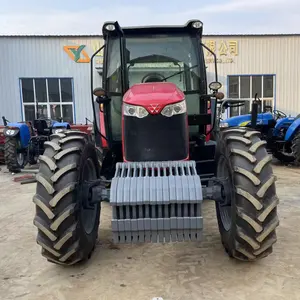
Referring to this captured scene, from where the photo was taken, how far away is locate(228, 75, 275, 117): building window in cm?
1830

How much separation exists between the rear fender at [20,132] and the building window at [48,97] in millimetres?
8900

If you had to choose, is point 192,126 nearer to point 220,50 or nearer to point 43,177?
point 43,177

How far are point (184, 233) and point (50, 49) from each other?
16883 millimetres

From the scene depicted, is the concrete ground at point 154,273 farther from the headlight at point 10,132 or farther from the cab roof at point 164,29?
the headlight at point 10,132

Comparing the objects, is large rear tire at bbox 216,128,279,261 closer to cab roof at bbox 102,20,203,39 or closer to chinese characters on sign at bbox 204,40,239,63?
cab roof at bbox 102,20,203,39

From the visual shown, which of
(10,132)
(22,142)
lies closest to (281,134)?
(22,142)

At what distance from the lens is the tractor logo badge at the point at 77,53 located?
58.2ft

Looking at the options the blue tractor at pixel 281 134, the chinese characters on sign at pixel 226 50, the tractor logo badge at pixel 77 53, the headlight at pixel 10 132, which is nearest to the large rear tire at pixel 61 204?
the headlight at pixel 10 132

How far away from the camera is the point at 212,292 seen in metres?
2.78

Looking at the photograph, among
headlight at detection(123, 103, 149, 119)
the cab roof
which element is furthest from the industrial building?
headlight at detection(123, 103, 149, 119)

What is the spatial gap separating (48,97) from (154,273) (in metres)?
16.2

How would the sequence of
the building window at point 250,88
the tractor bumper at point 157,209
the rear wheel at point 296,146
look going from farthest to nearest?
the building window at point 250,88 → the rear wheel at point 296,146 → the tractor bumper at point 157,209

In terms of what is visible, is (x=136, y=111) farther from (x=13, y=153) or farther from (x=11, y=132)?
(x=11, y=132)

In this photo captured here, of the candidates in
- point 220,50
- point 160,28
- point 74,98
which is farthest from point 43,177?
point 220,50
